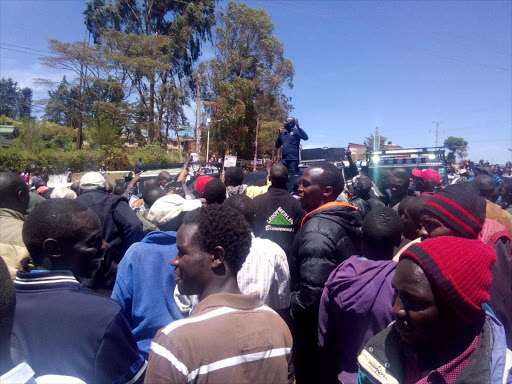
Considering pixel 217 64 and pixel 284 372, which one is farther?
pixel 217 64

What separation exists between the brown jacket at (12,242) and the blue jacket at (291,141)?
5174 millimetres

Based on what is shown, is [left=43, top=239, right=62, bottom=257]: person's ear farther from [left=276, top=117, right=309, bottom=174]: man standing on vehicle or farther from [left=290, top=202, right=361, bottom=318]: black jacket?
[left=276, top=117, right=309, bottom=174]: man standing on vehicle

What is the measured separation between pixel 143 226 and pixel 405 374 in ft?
10.4

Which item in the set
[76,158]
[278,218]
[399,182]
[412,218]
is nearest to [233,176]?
[278,218]

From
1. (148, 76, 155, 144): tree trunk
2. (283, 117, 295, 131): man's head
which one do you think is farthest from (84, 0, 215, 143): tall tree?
(283, 117, 295, 131): man's head

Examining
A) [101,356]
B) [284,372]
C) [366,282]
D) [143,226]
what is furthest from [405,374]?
[143,226]

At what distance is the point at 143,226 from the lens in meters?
4.09

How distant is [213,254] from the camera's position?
1.71 meters

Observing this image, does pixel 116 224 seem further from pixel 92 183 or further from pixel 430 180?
pixel 430 180

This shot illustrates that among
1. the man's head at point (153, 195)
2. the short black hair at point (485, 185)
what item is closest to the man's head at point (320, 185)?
the man's head at point (153, 195)

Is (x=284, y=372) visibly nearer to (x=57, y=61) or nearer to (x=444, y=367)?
(x=444, y=367)

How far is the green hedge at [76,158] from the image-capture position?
23594mm

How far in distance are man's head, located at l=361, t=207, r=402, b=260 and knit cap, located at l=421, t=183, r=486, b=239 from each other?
25cm

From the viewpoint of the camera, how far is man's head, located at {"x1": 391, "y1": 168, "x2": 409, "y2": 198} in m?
5.09
